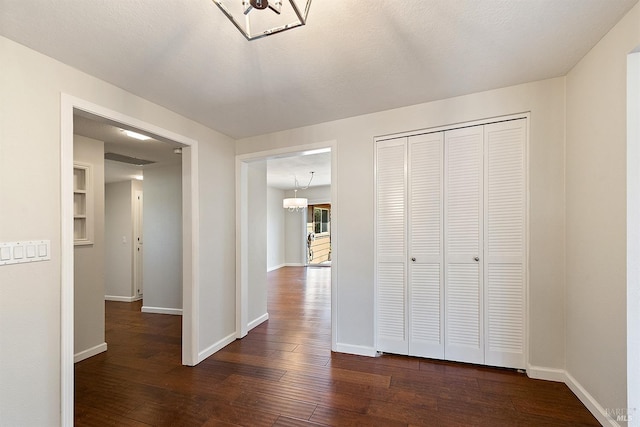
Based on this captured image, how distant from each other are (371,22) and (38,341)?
2.76 metres

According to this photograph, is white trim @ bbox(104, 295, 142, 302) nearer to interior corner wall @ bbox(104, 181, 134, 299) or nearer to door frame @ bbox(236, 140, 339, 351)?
interior corner wall @ bbox(104, 181, 134, 299)

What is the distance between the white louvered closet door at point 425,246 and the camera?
8.75 feet

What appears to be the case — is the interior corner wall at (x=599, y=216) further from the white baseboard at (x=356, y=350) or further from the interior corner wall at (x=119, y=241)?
the interior corner wall at (x=119, y=241)

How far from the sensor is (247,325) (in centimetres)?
359

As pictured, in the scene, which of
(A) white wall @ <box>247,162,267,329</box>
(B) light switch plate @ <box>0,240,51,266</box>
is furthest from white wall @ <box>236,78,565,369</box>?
(B) light switch plate @ <box>0,240,51,266</box>

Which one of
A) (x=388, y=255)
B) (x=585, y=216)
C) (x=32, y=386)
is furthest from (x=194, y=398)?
(x=585, y=216)

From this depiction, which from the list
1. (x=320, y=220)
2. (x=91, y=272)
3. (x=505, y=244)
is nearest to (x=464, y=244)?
(x=505, y=244)

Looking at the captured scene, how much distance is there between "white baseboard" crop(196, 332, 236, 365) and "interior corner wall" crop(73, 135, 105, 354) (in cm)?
132

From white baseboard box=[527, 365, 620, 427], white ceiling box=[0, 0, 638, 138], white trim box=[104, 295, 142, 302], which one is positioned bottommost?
white trim box=[104, 295, 142, 302]

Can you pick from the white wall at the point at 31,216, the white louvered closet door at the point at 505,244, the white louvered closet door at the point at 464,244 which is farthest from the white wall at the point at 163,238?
the white louvered closet door at the point at 505,244

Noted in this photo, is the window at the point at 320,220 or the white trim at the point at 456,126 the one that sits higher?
the white trim at the point at 456,126

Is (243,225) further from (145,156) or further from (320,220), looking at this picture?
(320,220)

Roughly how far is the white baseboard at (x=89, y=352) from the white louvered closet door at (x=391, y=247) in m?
3.13

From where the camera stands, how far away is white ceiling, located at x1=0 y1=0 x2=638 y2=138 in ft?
4.73
